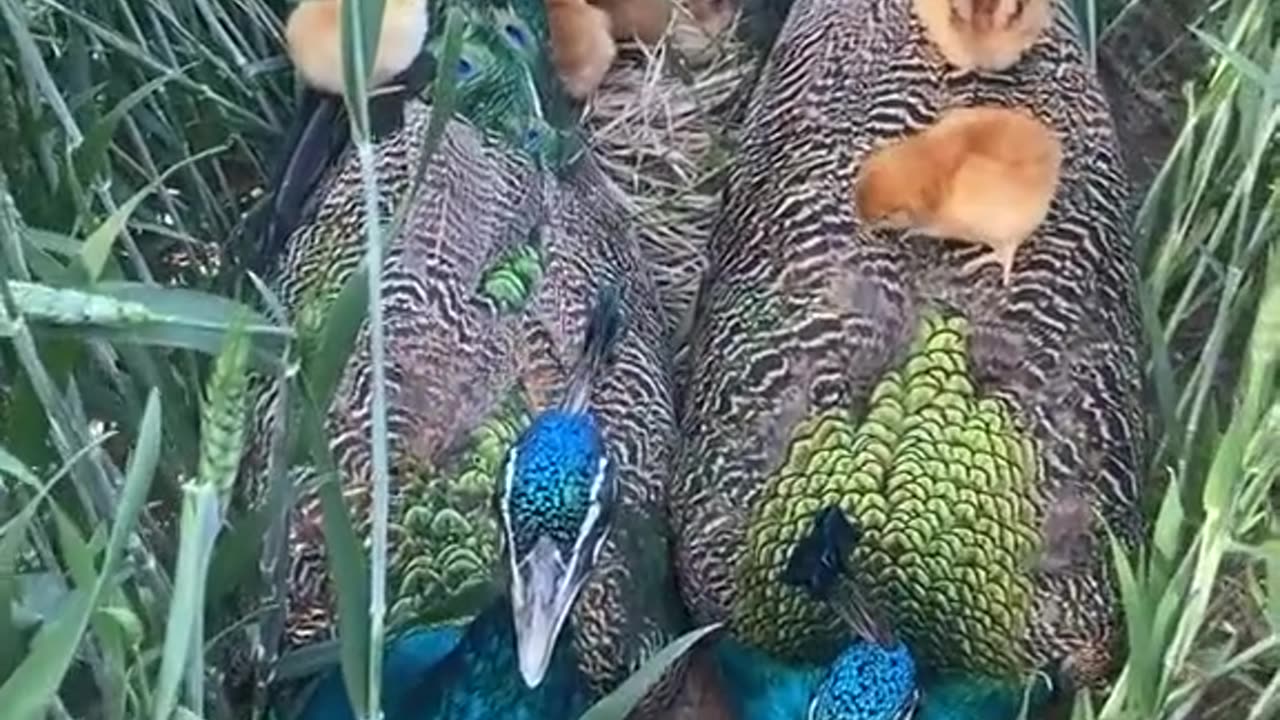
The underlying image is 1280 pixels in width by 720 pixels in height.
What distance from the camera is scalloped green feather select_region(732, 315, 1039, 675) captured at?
6.34 feet

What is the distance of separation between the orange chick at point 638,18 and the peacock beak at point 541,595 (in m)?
0.95

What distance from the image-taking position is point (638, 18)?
247cm

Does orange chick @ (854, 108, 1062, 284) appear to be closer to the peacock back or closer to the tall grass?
the tall grass

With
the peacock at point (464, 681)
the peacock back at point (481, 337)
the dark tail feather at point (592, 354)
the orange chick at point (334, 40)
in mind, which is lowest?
the peacock at point (464, 681)

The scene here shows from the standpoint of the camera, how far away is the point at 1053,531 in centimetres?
198

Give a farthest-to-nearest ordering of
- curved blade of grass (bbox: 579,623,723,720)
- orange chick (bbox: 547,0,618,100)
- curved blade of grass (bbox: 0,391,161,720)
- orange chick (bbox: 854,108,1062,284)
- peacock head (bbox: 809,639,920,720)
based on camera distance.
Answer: orange chick (bbox: 547,0,618,100) < orange chick (bbox: 854,108,1062,284) < peacock head (bbox: 809,639,920,720) < curved blade of grass (bbox: 579,623,723,720) < curved blade of grass (bbox: 0,391,161,720)

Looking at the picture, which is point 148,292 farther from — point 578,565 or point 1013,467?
point 1013,467

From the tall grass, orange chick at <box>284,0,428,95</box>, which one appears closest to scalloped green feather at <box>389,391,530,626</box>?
the tall grass

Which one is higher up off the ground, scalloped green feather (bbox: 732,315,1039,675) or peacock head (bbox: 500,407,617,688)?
peacock head (bbox: 500,407,617,688)

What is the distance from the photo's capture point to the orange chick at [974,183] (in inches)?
80.0

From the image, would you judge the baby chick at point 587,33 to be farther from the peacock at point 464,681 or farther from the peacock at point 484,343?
the peacock at point 464,681

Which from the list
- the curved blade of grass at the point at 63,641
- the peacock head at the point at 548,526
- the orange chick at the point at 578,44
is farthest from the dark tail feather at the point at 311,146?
the curved blade of grass at the point at 63,641

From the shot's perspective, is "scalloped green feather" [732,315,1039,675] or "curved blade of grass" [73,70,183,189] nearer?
"curved blade of grass" [73,70,183,189]

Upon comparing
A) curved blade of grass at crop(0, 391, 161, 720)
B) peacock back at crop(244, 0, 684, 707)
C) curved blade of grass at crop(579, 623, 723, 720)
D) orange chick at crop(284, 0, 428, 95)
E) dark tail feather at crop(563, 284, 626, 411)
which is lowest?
peacock back at crop(244, 0, 684, 707)
